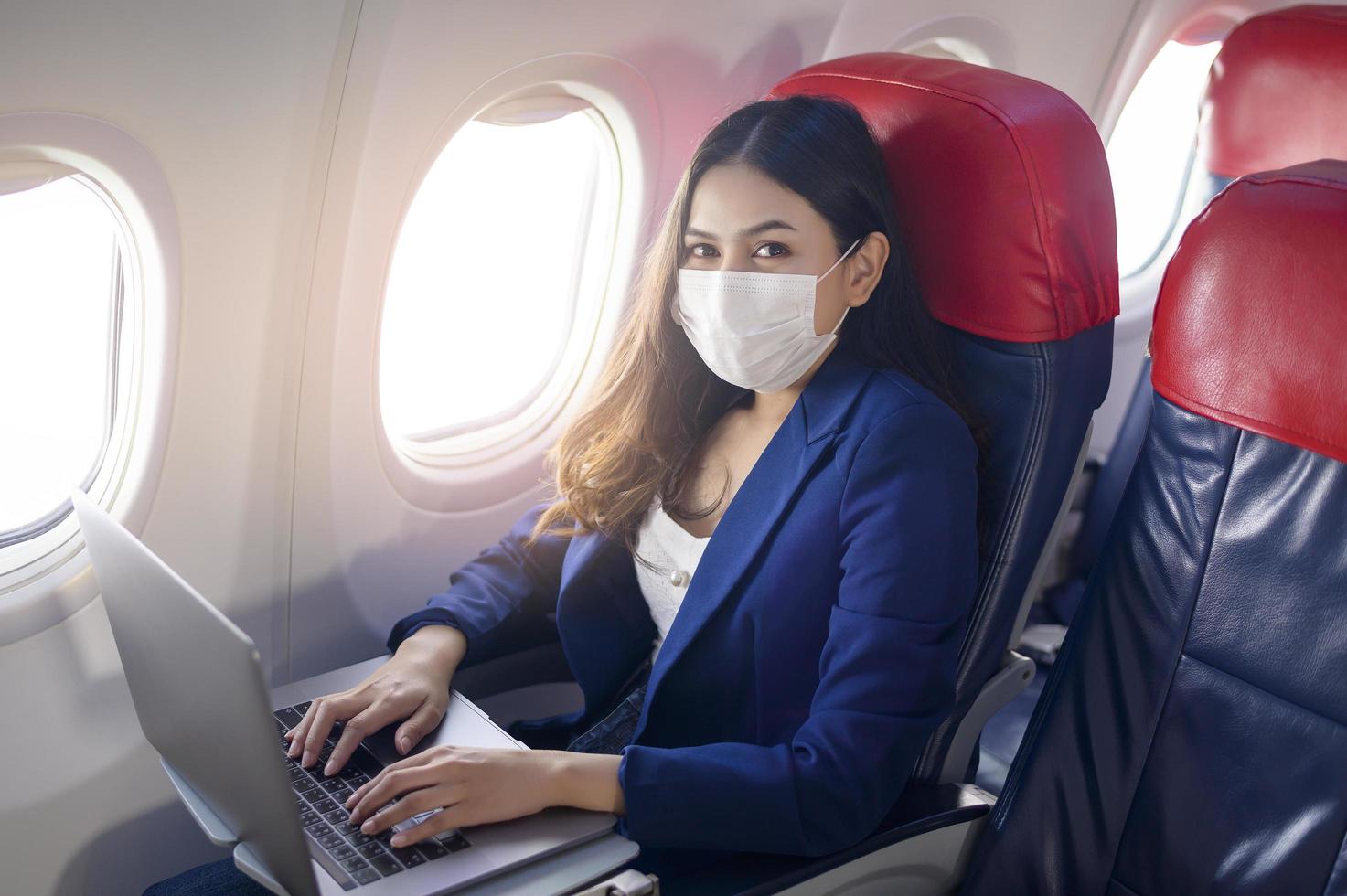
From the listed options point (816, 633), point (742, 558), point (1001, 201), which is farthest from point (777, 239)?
point (816, 633)

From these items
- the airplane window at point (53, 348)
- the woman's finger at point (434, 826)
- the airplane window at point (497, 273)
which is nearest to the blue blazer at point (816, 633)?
the woman's finger at point (434, 826)

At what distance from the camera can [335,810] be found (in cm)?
142

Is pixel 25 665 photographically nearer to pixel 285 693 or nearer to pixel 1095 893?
pixel 285 693

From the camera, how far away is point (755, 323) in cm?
164

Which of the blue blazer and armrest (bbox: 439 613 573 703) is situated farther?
armrest (bbox: 439 613 573 703)

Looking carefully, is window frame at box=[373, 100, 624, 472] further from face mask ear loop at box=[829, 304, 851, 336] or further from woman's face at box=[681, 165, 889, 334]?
face mask ear loop at box=[829, 304, 851, 336]

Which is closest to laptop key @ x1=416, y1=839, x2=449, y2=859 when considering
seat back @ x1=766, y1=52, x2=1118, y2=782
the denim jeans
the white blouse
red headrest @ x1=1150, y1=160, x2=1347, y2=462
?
the denim jeans

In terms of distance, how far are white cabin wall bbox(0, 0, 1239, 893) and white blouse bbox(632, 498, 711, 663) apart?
→ 574 millimetres

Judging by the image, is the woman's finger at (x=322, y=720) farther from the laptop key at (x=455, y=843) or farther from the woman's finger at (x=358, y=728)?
→ the laptop key at (x=455, y=843)

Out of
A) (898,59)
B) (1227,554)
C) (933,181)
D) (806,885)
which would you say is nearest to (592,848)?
(806,885)

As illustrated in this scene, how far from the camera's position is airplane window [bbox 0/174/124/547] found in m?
1.82

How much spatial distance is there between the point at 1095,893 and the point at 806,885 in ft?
1.49

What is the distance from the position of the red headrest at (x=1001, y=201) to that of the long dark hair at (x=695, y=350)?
0.05 metres

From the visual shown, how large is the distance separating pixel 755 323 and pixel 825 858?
0.76 m
